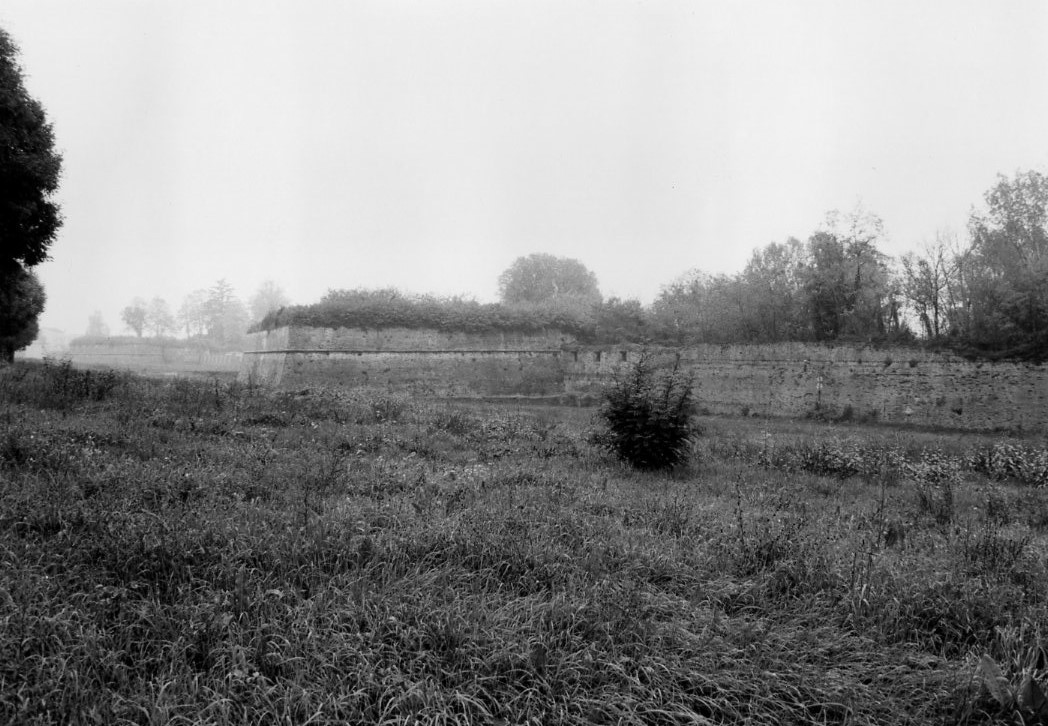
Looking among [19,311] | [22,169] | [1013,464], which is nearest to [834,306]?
[1013,464]

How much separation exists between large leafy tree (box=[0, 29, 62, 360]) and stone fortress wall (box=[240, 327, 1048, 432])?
908cm

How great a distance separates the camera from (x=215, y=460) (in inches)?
248

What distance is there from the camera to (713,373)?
72.0 feet

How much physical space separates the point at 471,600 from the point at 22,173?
53.7 ft

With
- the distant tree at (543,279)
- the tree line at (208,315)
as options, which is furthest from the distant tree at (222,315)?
the distant tree at (543,279)

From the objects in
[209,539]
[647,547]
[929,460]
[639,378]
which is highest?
[639,378]

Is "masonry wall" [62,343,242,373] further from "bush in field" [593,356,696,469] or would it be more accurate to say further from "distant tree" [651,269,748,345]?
"bush in field" [593,356,696,469]

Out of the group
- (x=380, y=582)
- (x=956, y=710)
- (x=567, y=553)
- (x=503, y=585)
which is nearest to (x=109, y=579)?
(x=380, y=582)

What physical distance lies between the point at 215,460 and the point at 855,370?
64.0 ft

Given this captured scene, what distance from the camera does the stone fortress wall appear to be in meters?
16.3

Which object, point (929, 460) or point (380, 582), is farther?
point (929, 460)

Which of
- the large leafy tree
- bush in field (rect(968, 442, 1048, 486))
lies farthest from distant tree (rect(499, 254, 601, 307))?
bush in field (rect(968, 442, 1048, 486))

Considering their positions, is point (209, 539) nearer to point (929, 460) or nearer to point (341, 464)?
point (341, 464)

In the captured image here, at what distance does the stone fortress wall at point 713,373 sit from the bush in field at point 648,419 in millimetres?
10805
